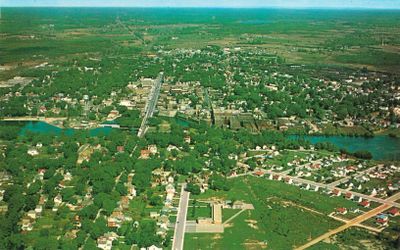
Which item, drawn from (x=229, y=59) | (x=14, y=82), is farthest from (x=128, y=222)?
(x=229, y=59)

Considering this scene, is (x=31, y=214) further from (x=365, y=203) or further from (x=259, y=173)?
(x=365, y=203)

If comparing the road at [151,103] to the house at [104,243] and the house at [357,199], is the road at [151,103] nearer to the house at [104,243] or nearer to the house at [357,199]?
the house at [104,243]

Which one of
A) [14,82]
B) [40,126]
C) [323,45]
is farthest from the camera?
[323,45]

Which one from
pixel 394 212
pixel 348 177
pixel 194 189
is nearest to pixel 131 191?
pixel 194 189

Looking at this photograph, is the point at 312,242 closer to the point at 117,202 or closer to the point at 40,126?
the point at 117,202

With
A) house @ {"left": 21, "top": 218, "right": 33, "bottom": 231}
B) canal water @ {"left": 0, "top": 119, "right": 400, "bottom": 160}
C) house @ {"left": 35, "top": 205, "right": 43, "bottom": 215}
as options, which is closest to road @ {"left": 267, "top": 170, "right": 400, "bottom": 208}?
canal water @ {"left": 0, "top": 119, "right": 400, "bottom": 160}
